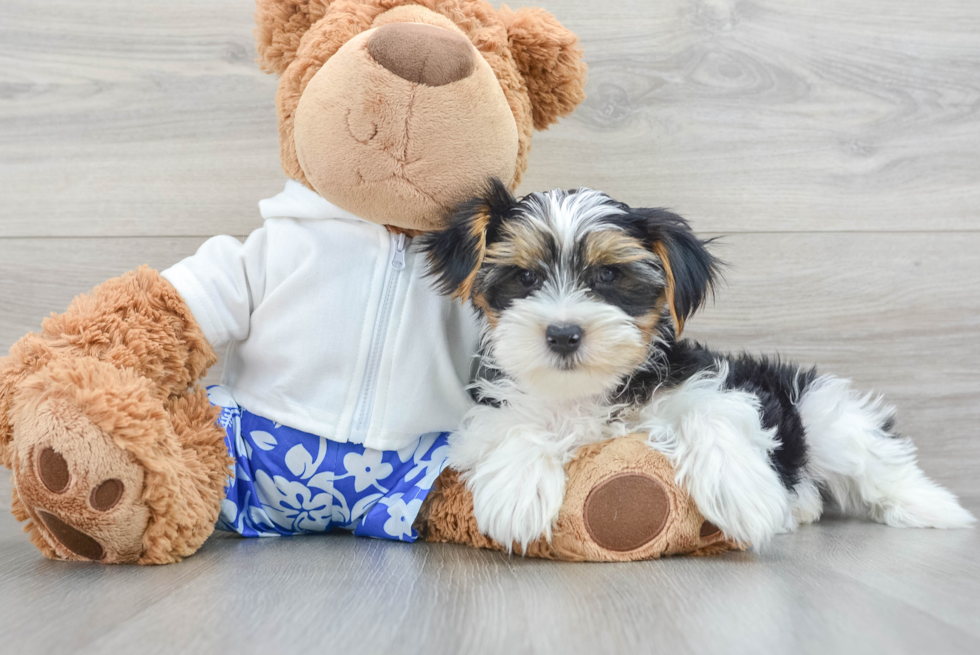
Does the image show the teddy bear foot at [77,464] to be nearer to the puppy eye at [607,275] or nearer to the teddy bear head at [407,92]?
the teddy bear head at [407,92]

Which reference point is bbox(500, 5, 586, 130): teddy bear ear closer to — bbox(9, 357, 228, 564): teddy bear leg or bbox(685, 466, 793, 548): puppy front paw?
bbox(685, 466, 793, 548): puppy front paw

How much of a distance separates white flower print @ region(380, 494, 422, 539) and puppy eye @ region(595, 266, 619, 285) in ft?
1.75

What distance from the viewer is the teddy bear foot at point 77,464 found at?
1194mm

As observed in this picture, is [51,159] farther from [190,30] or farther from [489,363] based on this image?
[489,363]

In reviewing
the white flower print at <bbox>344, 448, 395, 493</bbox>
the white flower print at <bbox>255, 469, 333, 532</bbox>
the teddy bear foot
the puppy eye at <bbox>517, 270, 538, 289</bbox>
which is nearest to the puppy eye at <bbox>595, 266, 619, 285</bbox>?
the puppy eye at <bbox>517, 270, 538, 289</bbox>

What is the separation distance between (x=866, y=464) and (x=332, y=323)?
1138 millimetres

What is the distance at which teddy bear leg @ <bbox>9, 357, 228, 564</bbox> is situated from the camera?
120cm

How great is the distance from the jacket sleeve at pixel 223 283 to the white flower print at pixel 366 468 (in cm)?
33

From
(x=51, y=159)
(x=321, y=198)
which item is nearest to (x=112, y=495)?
(x=321, y=198)

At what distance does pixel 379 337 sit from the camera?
1482mm

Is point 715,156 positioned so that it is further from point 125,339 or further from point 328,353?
point 125,339

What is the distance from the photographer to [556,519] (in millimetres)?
1304

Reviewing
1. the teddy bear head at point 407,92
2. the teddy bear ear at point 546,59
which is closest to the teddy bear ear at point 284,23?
the teddy bear head at point 407,92

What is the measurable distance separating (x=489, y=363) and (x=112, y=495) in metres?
0.66
